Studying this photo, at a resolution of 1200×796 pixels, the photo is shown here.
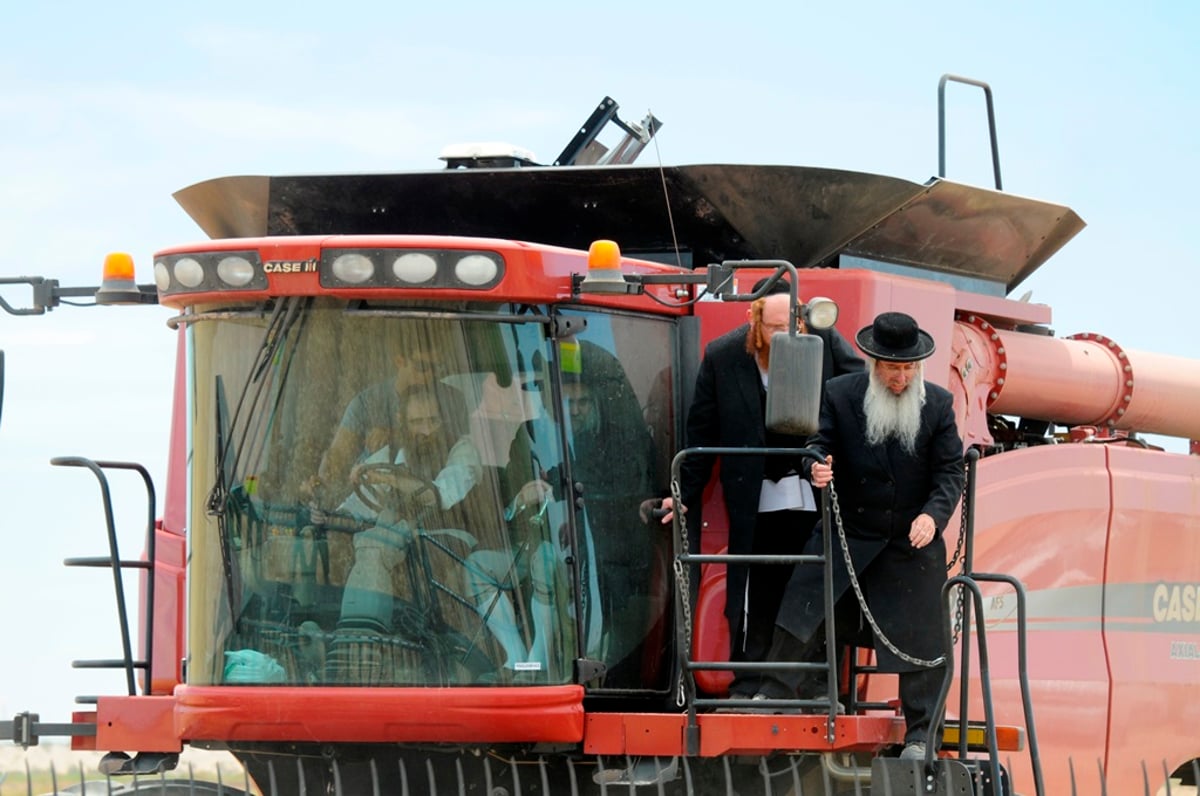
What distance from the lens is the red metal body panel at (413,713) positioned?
708cm

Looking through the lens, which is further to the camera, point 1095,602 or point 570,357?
point 1095,602

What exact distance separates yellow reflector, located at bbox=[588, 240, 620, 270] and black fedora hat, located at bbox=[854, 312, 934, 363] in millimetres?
1116

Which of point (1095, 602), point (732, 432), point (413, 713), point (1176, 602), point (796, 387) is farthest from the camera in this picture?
point (1176, 602)

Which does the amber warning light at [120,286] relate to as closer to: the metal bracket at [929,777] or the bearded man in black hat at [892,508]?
the bearded man in black hat at [892,508]

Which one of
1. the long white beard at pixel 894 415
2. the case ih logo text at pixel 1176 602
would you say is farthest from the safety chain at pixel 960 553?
the case ih logo text at pixel 1176 602

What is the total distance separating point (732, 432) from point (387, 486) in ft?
4.77

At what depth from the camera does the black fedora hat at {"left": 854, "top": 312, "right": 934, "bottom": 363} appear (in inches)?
294

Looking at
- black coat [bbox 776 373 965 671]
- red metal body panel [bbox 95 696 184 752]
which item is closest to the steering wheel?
red metal body panel [bbox 95 696 184 752]

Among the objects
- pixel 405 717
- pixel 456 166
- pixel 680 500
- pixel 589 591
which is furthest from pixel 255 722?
pixel 456 166

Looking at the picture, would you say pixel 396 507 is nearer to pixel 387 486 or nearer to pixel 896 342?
pixel 387 486

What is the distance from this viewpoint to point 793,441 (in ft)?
25.6

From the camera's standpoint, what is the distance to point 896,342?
7.49 meters

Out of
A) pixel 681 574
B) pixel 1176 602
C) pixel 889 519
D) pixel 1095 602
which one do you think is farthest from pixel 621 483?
pixel 1176 602

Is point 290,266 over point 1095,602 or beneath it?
over
